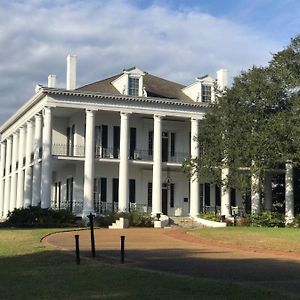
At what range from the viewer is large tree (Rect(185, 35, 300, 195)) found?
35.9 metres

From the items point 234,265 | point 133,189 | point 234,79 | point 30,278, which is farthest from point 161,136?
point 30,278

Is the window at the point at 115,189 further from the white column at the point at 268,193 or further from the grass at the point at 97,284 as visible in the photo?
the grass at the point at 97,284

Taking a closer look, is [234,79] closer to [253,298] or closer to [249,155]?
[249,155]

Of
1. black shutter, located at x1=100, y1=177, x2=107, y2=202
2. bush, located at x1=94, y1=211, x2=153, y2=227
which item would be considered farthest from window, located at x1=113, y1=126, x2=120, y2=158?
bush, located at x1=94, y1=211, x2=153, y2=227

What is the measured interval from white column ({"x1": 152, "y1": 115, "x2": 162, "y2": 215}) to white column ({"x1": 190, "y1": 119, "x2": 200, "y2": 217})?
97.4 inches

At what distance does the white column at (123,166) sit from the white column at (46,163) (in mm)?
4959

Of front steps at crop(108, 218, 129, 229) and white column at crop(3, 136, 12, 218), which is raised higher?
white column at crop(3, 136, 12, 218)

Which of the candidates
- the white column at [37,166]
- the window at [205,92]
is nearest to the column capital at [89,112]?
the white column at [37,166]

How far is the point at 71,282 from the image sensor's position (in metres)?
11.8

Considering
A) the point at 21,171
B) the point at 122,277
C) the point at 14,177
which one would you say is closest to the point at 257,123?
the point at 21,171

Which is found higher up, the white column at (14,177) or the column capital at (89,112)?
the column capital at (89,112)

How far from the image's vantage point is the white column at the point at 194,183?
44.0 meters

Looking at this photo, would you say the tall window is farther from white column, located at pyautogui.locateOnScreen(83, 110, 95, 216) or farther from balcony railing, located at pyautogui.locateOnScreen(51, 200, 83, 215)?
balcony railing, located at pyautogui.locateOnScreen(51, 200, 83, 215)

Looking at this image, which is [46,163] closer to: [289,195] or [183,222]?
[183,222]
